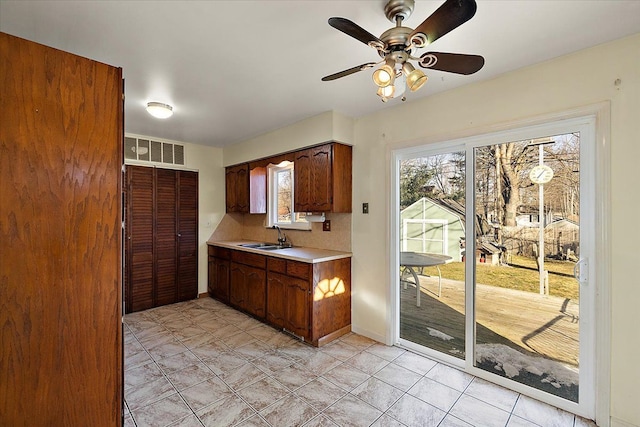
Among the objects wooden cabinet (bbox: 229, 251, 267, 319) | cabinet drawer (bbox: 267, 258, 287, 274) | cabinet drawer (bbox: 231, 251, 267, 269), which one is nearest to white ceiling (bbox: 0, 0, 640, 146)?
Answer: cabinet drawer (bbox: 267, 258, 287, 274)

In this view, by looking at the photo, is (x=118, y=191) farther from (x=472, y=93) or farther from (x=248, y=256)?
(x=472, y=93)

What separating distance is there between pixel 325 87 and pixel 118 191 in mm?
1782

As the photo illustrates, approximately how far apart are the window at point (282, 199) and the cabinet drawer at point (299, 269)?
0.99 metres

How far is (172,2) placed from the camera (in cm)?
148

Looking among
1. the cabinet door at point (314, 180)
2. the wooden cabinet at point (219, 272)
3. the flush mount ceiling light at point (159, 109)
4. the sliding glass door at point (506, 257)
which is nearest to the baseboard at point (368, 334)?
the sliding glass door at point (506, 257)

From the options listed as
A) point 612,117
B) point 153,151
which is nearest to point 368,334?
point 612,117

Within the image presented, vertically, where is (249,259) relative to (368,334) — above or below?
above

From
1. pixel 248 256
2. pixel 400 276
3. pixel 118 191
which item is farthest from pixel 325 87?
pixel 248 256

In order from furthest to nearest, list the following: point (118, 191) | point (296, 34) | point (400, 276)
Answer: point (400, 276) → point (296, 34) → point (118, 191)

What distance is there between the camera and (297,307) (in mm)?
3070

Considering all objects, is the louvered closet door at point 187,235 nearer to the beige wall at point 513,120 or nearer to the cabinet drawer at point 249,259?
the cabinet drawer at point 249,259

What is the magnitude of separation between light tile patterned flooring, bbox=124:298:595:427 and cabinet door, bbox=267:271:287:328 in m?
0.18

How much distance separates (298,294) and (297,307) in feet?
0.46

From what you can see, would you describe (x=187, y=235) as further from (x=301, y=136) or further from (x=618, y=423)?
(x=618, y=423)
